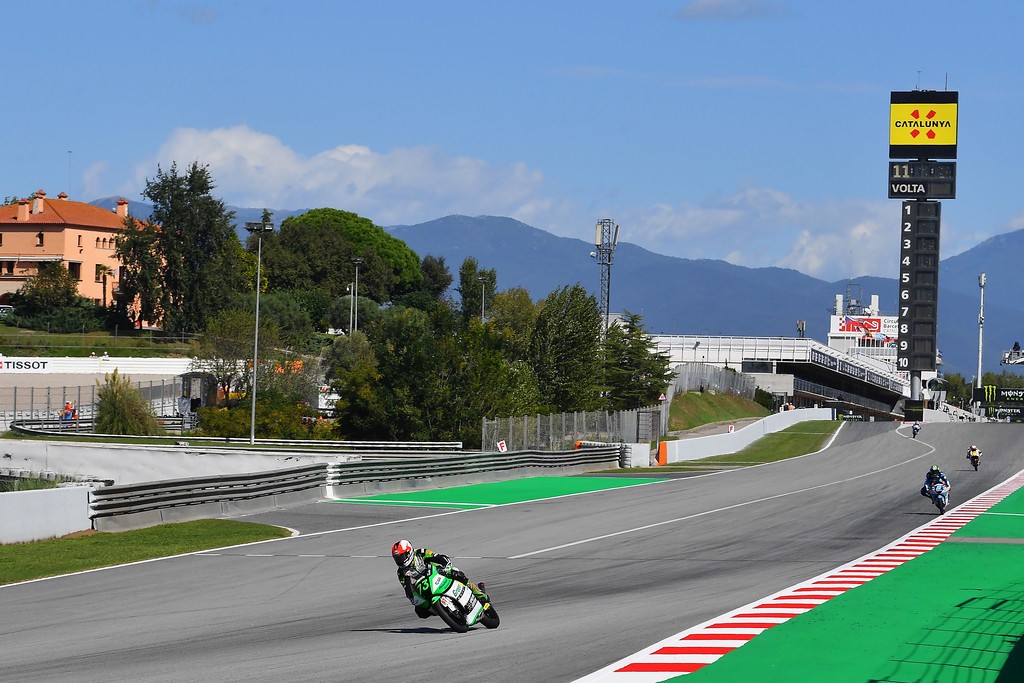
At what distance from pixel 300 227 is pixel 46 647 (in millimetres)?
130781

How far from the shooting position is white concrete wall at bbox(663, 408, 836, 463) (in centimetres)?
5725

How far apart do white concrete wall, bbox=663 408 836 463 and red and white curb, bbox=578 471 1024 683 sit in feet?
106

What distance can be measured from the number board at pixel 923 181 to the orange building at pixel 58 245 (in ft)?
223

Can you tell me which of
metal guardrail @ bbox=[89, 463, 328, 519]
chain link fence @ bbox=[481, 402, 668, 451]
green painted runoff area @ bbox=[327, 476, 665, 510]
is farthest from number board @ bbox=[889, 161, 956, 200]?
metal guardrail @ bbox=[89, 463, 328, 519]

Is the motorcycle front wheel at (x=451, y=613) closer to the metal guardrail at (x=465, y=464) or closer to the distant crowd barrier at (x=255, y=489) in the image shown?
the distant crowd barrier at (x=255, y=489)

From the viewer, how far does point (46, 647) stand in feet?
42.4

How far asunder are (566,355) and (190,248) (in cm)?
3626

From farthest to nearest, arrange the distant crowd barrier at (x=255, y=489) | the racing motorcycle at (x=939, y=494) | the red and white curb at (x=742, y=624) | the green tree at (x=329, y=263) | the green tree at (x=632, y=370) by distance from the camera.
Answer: the green tree at (x=329, y=263) < the green tree at (x=632, y=370) < the racing motorcycle at (x=939, y=494) < the distant crowd barrier at (x=255, y=489) < the red and white curb at (x=742, y=624)

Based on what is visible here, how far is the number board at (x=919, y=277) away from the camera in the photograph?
10131 cm

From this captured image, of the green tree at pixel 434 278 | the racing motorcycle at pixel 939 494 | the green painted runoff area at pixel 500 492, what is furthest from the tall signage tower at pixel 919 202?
the racing motorcycle at pixel 939 494

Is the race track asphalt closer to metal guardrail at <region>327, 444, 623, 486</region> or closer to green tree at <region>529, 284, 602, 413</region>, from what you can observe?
metal guardrail at <region>327, 444, 623, 486</region>

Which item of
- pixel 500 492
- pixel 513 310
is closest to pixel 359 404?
pixel 500 492

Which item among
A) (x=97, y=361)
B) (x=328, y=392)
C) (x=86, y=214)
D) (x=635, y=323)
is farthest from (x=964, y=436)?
(x=86, y=214)

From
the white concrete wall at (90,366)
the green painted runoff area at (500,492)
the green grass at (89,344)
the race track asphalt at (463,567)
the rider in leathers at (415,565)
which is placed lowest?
the green painted runoff area at (500,492)
